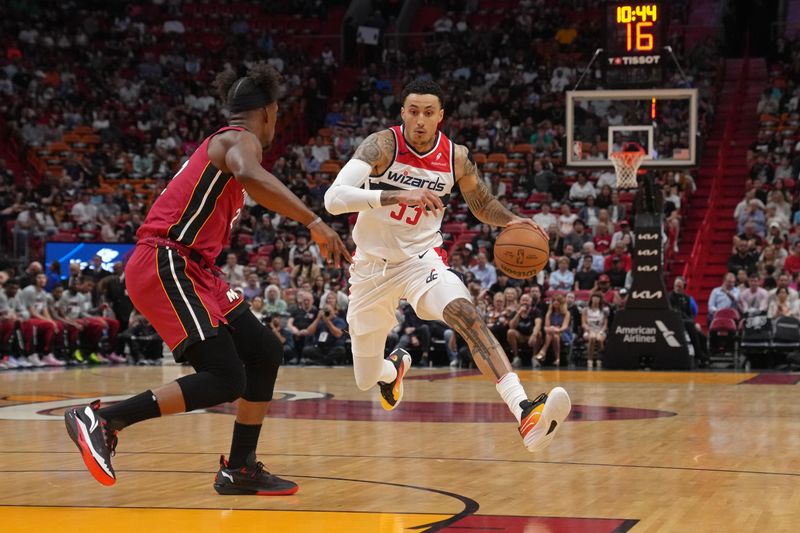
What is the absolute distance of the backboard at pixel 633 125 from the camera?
1652 centimetres

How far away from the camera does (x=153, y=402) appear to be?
5168 mm

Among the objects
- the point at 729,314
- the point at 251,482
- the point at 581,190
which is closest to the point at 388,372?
the point at 251,482

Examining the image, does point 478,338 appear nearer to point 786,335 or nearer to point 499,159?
point 786,335

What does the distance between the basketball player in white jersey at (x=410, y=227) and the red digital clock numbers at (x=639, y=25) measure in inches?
393

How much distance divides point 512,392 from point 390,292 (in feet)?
3.74

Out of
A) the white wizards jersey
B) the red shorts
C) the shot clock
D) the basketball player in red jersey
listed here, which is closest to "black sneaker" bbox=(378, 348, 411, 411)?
the white wizards jersey

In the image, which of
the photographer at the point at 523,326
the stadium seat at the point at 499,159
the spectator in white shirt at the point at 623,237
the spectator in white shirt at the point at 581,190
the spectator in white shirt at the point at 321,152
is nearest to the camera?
the photographer at the point at 523,326

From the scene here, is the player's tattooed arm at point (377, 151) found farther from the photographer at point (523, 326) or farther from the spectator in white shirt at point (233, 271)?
the spectator in white shirt at point (233, 271)

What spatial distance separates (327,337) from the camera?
58.6 feet

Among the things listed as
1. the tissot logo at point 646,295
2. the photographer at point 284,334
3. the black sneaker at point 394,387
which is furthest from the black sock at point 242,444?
the photographer at point 284,334

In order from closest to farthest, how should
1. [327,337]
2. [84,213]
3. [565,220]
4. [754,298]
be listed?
[754,298]
[327,337]
[565,220]
[84,213]

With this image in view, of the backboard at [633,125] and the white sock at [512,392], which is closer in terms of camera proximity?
the white sock at [512,392]

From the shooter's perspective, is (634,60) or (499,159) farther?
(499,159)

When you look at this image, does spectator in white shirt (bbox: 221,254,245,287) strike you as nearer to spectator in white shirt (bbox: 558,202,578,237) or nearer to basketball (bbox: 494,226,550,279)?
spectator in white shirt (bbox: 558,202,578,237)
